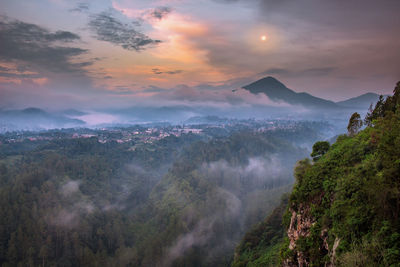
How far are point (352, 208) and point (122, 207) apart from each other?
10881 cm

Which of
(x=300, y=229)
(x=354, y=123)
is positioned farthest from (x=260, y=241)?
(x=300, y=229)

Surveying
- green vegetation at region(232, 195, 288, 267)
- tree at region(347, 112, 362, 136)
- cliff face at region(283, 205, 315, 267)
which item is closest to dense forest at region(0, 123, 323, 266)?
green vegetation at region(232, 195, 288, 267)

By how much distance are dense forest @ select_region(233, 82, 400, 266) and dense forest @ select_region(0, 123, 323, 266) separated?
5753 centimetres

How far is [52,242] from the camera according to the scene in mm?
69750

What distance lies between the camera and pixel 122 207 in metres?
105

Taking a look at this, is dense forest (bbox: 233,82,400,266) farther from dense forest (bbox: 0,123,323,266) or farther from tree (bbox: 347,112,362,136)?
dense forest (bbox: 0,123,323,266)

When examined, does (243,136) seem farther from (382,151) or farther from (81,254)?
(382,151)

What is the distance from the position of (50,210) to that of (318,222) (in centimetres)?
9183

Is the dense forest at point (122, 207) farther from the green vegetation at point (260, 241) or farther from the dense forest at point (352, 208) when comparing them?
the dense forest at point (352, 208)

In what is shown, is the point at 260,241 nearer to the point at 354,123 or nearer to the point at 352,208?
the point at 354,123

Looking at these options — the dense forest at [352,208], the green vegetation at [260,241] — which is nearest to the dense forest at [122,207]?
the green vegetation at [260,241]

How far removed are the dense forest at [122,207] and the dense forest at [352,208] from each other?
2265 inches

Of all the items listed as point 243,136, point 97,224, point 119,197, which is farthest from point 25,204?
point 243,136

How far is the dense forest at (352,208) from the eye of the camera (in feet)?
31.8
